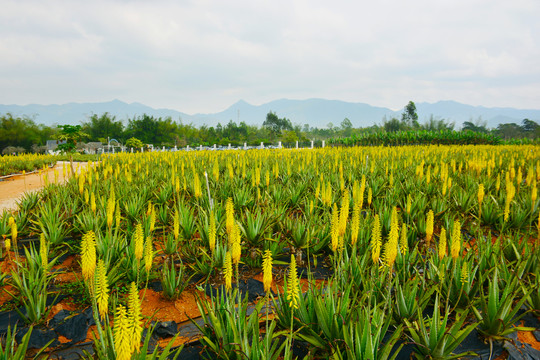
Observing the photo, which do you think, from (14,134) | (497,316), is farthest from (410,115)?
(497,316)

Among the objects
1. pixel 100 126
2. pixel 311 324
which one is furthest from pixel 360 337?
pixel 100 126

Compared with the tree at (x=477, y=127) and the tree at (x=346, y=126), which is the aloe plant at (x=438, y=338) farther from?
the tree at (x=346, y=126)

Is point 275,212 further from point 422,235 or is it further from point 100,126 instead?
point 100,126

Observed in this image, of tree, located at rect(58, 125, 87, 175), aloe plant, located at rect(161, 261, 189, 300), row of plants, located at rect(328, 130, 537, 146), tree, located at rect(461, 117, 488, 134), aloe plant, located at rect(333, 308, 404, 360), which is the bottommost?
aloe plant, located at rect(161, 261, 189, 300)

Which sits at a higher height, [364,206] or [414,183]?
[414,183]

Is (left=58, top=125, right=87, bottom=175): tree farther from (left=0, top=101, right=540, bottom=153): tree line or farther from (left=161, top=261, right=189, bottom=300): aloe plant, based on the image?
(left=0, top=101, right=540, bottom=153): tree line

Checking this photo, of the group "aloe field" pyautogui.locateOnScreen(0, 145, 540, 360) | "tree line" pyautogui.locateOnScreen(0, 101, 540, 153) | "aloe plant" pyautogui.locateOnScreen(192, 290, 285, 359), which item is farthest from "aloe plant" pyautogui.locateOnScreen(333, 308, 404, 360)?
"tree line" pyautogui.locateOnScreen(0, 101, 540, 153)

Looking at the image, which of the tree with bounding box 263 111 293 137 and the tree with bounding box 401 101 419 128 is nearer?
the tree with bounding box 401 101 419 128

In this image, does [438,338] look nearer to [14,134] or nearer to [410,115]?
[14,134]

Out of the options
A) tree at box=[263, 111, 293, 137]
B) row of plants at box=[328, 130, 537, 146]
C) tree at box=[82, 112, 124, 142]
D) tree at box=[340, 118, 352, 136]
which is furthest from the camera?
tree at box=[340, 118, 352, 136]

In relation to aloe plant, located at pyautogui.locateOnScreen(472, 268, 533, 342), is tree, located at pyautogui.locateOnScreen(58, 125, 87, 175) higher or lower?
higher

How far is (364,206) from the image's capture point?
5.64 meters

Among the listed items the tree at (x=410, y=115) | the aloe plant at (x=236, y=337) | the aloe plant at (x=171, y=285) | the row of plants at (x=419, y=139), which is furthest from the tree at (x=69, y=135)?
the tree at (x=410, y=115)

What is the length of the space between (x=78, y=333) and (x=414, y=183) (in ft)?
18.2
